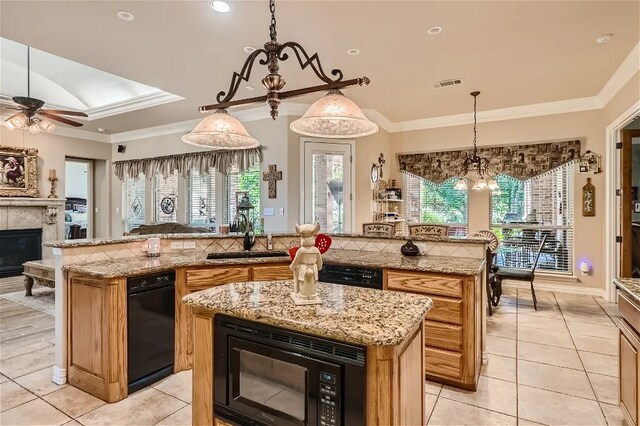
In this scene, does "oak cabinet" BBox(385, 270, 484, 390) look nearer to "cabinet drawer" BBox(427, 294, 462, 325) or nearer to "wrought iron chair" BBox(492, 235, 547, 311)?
"cabinet drawer" BBox(427, 294, 462, 325)

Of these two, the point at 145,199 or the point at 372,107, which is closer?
the point at 372,107

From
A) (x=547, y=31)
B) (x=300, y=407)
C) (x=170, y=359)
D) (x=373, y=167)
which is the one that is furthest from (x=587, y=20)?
(x=170, y=359)

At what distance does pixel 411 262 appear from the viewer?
280cm

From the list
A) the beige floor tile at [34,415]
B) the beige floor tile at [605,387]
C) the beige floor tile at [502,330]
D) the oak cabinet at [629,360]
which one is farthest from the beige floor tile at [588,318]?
the beige floor tile at [34,415]

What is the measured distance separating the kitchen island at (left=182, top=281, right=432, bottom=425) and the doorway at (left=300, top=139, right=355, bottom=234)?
Answer: 3.66 meters

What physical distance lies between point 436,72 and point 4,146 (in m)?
7.50

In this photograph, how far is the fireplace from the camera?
620 centimetres

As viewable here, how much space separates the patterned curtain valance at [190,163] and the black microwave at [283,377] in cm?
438

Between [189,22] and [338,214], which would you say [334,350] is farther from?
[338,214]

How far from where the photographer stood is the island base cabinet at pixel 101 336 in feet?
7.60

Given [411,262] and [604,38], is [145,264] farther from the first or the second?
[604,38]

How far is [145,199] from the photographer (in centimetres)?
730

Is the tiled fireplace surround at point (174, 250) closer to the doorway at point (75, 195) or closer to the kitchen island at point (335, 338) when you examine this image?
the kitchen island at point (335, 338)

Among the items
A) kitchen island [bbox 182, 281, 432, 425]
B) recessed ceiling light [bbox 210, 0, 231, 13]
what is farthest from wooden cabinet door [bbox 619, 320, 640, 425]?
recessed ceiling light [bbox 210, 0, 231, 13]
